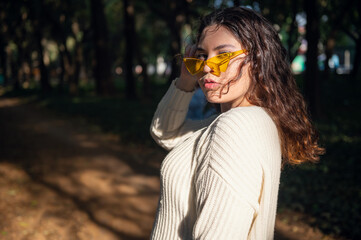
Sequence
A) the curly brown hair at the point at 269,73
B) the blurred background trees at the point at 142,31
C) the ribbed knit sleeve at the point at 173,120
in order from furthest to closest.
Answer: the blurred background trees at the point at 142,31 → the ribbed knit sleeve at the point at 173,120 → the curly brown hair at the point at 269,73

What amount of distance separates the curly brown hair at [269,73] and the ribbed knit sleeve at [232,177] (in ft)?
0.56

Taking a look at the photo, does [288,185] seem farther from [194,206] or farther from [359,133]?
[194,206]

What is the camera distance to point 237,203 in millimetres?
1142

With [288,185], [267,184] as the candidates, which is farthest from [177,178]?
[288,185]

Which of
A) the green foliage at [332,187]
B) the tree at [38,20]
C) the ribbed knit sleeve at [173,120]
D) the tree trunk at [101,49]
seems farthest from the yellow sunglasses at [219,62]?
the tree at [38,20]

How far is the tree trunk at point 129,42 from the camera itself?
15.7 meters

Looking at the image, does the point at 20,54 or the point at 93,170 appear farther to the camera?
the point at 20,54

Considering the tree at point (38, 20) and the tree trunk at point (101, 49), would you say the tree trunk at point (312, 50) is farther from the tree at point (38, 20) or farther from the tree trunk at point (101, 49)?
→ the tree at point (38, 20)

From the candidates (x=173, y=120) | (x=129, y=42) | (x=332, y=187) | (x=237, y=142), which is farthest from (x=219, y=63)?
(x=129, y=42)

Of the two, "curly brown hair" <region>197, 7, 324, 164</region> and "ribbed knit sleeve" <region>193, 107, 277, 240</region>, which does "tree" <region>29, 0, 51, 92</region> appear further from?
"ribbed knit sleeve" <region>193, 107, 277, 240</region>

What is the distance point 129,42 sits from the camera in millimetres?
16188

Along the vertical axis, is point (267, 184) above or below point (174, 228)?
above

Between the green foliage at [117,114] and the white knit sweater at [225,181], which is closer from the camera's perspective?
the white knit sweater at [225,181]

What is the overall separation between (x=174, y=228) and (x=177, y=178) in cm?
25
